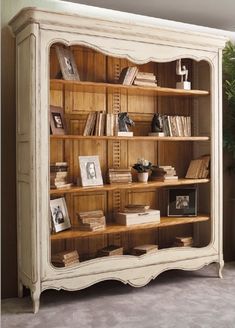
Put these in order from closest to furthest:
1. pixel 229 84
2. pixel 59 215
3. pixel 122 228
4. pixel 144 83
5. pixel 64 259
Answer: pixel 64 259 < pixel 59 215 < pixel 122 228 < pixel 144 83 < pixel 229 84

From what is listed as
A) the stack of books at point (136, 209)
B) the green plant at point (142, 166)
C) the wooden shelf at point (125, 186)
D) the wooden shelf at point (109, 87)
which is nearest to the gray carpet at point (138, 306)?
the stack of books at point (136, 209)

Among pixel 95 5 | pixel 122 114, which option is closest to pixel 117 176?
pixel 122 114

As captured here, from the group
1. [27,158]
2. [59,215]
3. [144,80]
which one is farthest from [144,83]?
[59,215]

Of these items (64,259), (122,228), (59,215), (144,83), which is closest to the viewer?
(64,259)

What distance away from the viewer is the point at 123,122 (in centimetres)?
326

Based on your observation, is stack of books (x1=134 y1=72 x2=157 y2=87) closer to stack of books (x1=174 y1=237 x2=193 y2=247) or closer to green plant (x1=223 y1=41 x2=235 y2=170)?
green plant (x1=223 y1=41 x2=235 y2=170)

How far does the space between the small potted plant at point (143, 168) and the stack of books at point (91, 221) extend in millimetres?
510

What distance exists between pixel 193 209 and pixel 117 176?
2.72ft

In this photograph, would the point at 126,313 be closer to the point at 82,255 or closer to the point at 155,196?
the point at 82,255

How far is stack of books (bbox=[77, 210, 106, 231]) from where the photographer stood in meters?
3.04

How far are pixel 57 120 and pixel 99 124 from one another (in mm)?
343

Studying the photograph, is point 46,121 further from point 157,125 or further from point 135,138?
point 157,125

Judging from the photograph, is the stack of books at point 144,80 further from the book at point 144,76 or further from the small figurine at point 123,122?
the small figurine at point 123,122

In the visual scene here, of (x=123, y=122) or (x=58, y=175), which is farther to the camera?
(x=123, y=122)
